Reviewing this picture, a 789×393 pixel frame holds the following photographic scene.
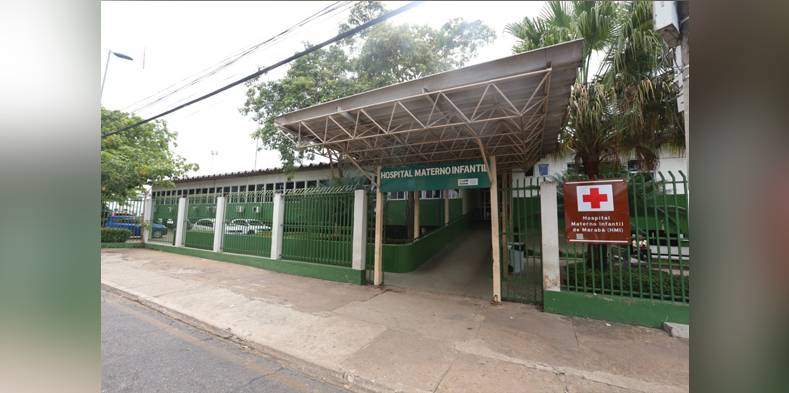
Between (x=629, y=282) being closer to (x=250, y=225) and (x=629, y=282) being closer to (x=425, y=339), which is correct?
(x=425, y=339)

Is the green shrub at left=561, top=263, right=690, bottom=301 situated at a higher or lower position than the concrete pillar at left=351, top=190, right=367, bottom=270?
lower

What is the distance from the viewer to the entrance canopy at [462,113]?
4.54m

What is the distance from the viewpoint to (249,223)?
34.5 ft

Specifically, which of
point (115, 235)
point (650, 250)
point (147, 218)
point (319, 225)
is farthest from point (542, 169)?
point (115, 235)

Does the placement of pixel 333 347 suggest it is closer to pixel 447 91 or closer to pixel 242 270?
pixel 447 91

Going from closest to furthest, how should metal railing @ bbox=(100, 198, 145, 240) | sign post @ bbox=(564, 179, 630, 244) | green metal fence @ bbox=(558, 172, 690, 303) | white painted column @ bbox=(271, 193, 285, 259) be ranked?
1. green metal fence @ bbox=(558, 172, 690, 303)
2. sign post @ bbox=(564, 179, 630, 244)
3. white painted column @ bbox=(271, 193, 285, 259)
4. metal railing @ bbox=(100, 198, 145, 240)

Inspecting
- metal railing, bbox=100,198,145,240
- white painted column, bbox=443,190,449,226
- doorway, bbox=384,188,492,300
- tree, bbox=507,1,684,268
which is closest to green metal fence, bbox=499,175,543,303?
doorway, bbox=384,188,492,300

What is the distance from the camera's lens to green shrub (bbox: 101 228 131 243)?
13883mm

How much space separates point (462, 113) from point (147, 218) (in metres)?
15.5

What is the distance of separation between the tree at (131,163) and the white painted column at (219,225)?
4.71 meters

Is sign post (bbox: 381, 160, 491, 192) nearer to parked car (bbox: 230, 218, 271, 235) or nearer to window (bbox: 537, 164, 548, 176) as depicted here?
parked car (bbox: 230, 218, 271, 235)

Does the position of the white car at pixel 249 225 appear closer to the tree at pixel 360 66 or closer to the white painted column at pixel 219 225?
the white painted column at pixel 219 225

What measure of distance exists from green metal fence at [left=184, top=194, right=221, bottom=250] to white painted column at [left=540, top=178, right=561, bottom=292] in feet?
35.2

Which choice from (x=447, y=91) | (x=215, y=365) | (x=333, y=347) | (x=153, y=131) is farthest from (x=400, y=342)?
(x=153, y=131)
